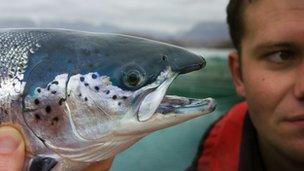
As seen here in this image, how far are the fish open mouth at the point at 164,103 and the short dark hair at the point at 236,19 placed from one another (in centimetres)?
63

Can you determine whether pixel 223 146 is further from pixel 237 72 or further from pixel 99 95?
pixel 99 95

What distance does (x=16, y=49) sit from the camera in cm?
168

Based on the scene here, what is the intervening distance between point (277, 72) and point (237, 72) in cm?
43

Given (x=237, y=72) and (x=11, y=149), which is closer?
(x=11, y=149)

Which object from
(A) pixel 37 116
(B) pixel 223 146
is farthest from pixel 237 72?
(A) pixel 37 116

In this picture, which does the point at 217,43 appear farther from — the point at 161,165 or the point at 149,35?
the point at 161,165

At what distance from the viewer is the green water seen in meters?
2.93

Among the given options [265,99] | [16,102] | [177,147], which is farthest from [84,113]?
[177,147]

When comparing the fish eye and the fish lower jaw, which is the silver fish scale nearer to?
the fish eye

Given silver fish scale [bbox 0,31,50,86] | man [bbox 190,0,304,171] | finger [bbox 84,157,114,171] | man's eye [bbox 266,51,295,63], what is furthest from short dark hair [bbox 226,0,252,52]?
silver fish scale [bbox 0,31,50,86]

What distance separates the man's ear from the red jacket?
22 centimetres

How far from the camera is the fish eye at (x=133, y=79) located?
1.70 metres

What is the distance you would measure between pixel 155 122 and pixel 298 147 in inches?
21.6

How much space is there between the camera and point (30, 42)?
171 cm
